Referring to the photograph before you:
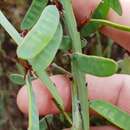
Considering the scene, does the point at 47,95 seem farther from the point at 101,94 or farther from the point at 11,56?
the point at 11,56

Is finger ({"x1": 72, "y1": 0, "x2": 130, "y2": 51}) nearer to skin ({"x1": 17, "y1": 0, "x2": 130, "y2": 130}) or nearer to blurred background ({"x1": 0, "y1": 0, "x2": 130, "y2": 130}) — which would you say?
skin ({"x1": 17, "y1": 0, "x2": 130, "y2": 130})

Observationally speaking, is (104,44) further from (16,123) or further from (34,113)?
(34,113)

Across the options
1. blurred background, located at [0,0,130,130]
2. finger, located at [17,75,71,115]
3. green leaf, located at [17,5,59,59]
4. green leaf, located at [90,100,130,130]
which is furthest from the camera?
blurred background, located at [0,0,130,130]

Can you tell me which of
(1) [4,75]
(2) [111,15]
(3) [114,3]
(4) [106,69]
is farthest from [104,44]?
(4) [106,69]

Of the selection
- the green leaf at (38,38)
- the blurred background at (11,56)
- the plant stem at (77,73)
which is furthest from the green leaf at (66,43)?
the blurred background at (11,56)

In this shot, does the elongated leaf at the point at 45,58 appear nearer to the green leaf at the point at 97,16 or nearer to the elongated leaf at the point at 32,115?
the elongated leaf at the point at 32,115

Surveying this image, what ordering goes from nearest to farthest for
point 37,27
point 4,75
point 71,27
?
point 37,27 → point 71,27 → point 4,75

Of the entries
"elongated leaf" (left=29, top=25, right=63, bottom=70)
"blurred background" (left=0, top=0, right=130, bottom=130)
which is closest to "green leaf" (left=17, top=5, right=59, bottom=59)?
"elongated leaf" (left=29, top=25, right=63, bottom=70)
